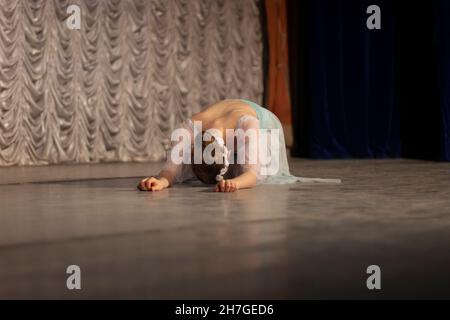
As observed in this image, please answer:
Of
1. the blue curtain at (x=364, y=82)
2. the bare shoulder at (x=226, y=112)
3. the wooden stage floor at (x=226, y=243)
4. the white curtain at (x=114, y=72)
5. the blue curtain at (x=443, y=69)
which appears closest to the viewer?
the wooden stage floor at (x=226, y=243)

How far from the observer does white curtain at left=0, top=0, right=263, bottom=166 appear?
21.1 feet

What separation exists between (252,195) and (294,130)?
16.4 ft

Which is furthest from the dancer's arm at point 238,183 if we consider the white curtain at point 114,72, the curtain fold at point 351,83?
the curtain fold at point 351,83

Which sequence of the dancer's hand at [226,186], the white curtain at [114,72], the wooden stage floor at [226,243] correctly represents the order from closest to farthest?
the wooden stage floor at [226,243] → the dancer's hand at [226,186] → the white curtain at [114,72]

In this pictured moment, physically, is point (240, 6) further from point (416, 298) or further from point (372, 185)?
point (416, 298)

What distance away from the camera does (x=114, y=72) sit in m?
6.99

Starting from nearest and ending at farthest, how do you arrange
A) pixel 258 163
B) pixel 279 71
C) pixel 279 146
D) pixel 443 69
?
pixel 258 163 < pixel 279 146 < pixel 443 69 < pixel 279 71

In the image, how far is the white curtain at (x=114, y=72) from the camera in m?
6.43

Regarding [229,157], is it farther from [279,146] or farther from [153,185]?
[279,146]

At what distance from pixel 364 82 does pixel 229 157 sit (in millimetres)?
4487

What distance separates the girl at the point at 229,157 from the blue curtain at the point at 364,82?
12.4ft

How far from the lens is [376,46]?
766 centimetres

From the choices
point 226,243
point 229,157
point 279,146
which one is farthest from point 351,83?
point 226,243

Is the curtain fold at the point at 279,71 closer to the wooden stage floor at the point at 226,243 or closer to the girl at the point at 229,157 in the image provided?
the girl at the point at 229,157
